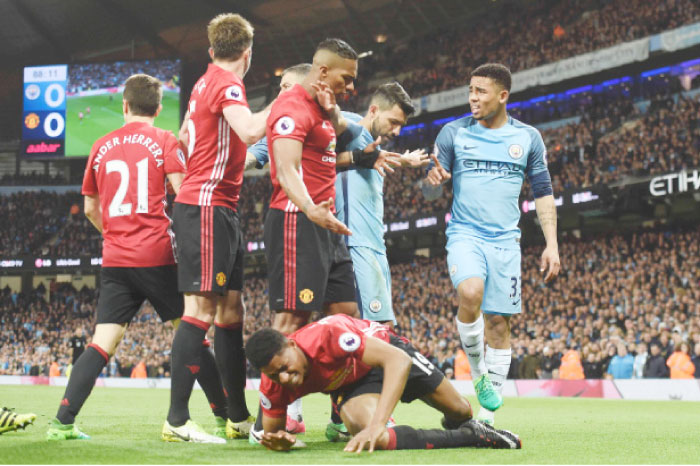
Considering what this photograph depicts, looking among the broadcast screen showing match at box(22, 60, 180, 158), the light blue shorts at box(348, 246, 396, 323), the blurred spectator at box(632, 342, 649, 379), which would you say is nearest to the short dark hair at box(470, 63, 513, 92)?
the light blue shorts at box(348, 246, 396, 323)

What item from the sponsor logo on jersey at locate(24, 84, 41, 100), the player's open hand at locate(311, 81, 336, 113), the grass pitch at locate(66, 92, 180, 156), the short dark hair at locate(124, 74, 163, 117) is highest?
the sponsor logo on jersey at locate(24, 84, 41, 100)

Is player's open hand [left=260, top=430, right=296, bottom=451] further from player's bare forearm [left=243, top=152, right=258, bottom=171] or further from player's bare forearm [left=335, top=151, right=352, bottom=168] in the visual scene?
player's bare forearm [left=243, top=152, right=258, bottom=171]

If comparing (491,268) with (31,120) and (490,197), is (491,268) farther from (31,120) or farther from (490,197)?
(31,120)

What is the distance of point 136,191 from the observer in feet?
16.0

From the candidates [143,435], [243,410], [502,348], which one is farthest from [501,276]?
[143,435]

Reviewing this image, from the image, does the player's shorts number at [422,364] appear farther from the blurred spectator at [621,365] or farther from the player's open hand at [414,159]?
the blurred spectator at [621,365]

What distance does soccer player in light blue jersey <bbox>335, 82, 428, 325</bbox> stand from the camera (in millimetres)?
5539

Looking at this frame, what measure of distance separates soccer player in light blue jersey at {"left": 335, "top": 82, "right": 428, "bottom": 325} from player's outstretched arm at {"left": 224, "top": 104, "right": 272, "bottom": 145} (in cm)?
115

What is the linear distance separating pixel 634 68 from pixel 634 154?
17.6 ft

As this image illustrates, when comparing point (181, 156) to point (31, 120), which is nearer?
point (181, 156)

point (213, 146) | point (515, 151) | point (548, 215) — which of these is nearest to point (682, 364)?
point (548, 215)

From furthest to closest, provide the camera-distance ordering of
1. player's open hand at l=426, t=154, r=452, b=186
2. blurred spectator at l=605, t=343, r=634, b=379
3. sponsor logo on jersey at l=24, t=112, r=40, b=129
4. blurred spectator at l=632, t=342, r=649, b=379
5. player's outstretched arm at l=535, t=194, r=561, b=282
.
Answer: sponsor logo on jersey at l=24, t=112, r=40, b=129
blurred spectator at l=605, t=343, r=634, b=379
blurred spectator at l=632, t=342, r=649, b=379
player's outstretched arm at l=535, t=194, r=561, b=282
player's open hand at l=426, t=154, r=452, b=186

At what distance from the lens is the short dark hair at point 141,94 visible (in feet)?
16.5

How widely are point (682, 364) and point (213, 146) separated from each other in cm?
1271
